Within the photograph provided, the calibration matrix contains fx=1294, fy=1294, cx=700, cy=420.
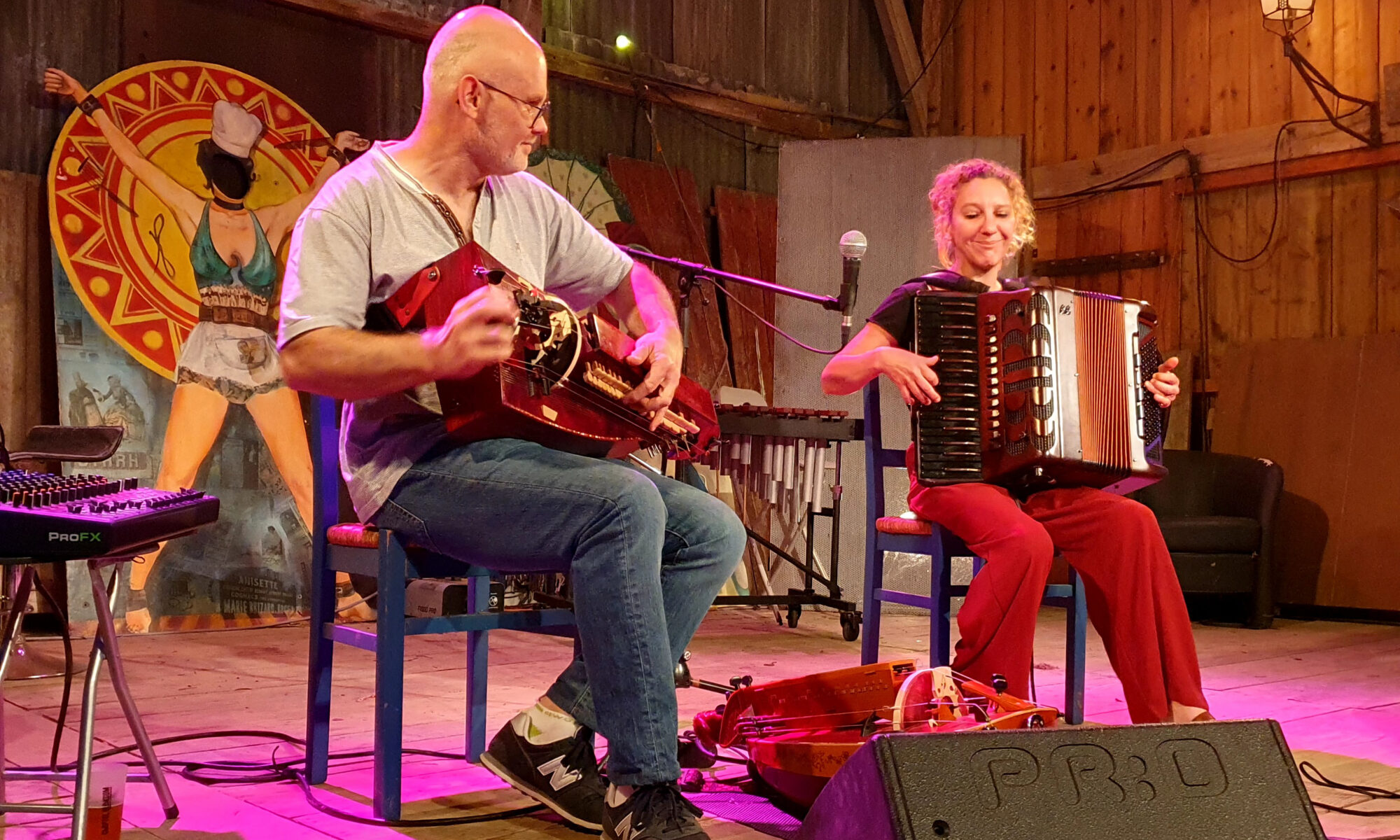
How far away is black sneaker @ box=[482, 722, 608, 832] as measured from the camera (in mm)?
2301

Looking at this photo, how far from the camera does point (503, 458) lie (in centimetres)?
224

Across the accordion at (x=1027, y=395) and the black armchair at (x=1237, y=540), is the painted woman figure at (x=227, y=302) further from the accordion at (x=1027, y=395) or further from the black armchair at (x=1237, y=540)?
the black armchair at (x=1237, y=540)

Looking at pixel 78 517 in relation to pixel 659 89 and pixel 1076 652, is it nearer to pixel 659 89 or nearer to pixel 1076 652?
pixel 1076 652

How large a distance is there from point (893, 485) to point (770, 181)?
237cm

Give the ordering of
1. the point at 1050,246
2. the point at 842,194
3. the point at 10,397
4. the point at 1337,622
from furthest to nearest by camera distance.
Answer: the point at 1050,246 < the point at 842,194 < the point at 1337,622 < the point at 10,397

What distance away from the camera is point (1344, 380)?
658 centimetres

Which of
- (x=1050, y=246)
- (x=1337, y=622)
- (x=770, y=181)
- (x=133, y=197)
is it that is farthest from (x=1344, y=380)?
(x=133, y=197)

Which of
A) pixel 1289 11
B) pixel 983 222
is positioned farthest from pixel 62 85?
pixel 1289 11

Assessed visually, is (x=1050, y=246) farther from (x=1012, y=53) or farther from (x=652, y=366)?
(x=652, y=366)

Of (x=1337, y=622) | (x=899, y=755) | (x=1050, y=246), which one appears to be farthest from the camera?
(x=1050, y=246)

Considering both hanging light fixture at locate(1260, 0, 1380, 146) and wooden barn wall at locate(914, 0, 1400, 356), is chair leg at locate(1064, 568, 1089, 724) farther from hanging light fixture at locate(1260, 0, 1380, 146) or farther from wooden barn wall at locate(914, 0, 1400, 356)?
hanging light fixture at locate(1260, 0, 1380, 146)

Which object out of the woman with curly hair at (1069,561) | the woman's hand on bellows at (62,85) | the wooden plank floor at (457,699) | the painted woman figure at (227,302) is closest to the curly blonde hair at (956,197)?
the woman with curly hair at (1069,561)

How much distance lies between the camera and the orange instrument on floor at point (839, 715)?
7.79 ft

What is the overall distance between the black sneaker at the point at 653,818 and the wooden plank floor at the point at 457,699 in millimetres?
292
